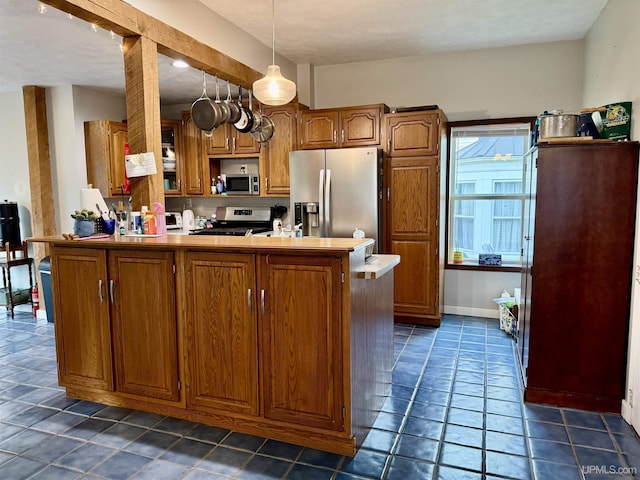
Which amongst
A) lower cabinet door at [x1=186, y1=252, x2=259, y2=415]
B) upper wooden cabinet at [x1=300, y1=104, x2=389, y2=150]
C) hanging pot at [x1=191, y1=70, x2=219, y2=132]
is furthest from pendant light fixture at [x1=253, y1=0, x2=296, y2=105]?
upper wooden cabinet at [x1=300, y1=104, x2=389, y2=150]

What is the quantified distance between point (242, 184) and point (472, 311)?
118 inches

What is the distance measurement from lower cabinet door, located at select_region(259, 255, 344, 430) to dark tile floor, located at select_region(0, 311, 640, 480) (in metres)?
0.23

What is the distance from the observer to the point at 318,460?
2170 mm

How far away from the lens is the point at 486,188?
469 centimetres

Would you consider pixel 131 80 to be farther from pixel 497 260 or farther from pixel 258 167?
pixel 497 260

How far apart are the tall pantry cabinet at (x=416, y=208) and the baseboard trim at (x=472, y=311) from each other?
50cm

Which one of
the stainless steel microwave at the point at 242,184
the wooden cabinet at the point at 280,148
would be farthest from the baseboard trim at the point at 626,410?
the stainless steel microwave at the point at 242,184

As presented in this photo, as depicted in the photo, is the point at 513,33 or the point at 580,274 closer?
the point at 580,274

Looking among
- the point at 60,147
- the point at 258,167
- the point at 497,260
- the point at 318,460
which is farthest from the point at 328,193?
the point at 60,147

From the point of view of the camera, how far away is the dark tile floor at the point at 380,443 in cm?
209

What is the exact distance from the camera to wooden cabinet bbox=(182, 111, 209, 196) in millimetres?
5332

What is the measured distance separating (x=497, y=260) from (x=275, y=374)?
10.5 ft

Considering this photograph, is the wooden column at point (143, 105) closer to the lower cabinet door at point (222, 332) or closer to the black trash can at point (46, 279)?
the lower cabinet door at point (222, 332)

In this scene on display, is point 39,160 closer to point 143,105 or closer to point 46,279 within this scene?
point 46,279
